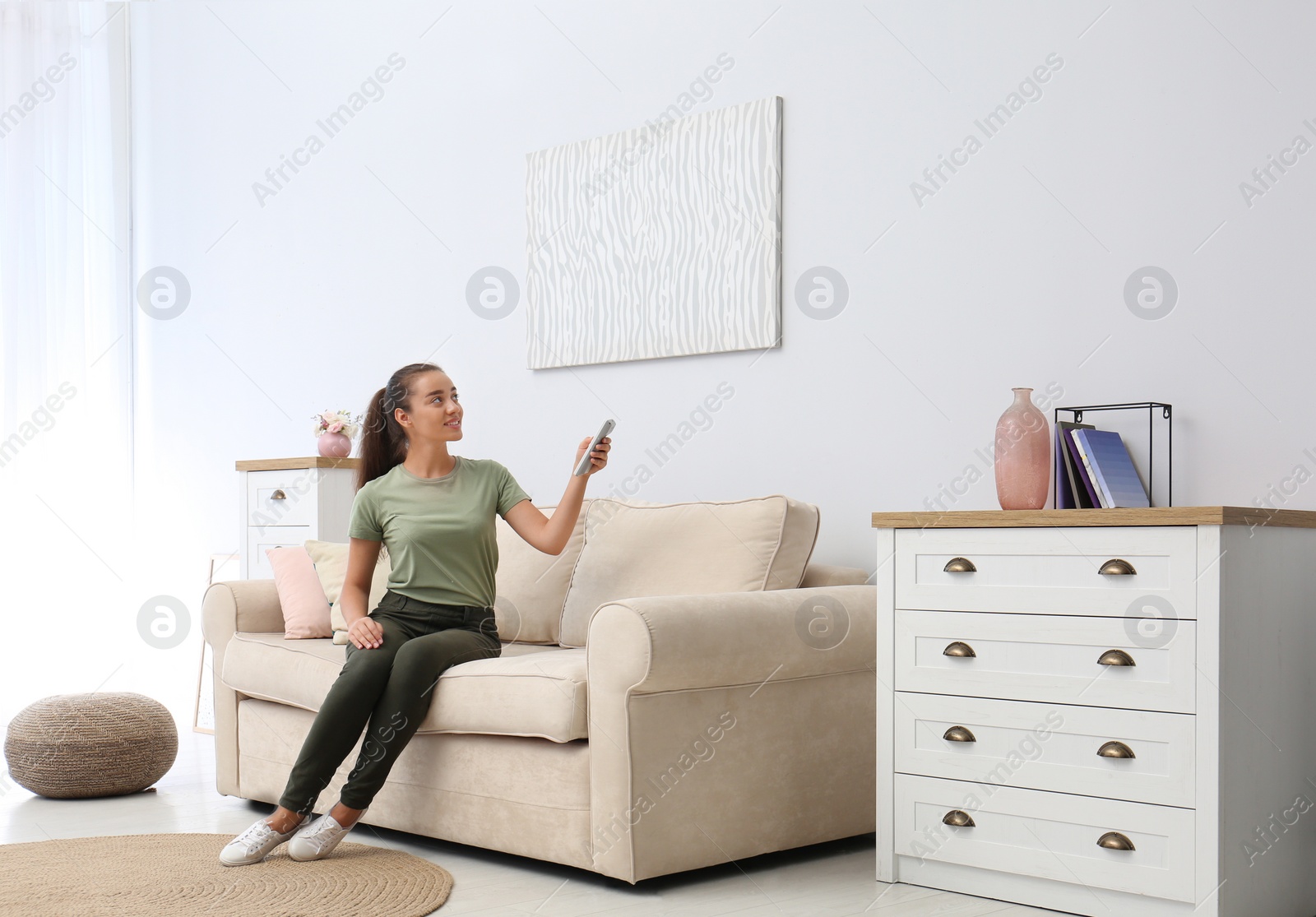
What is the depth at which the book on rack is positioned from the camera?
276cm

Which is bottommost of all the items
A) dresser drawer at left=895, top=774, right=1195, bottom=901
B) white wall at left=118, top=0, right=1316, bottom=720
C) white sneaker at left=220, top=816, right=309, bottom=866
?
white sneaker at left=220, top=816, right=309, bottom=866

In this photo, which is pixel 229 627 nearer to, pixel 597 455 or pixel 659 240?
pixel 597 455

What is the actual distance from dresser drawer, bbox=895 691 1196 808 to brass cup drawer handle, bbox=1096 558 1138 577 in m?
0.24

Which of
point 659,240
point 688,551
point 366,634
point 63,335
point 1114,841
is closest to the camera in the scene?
point 1114,841

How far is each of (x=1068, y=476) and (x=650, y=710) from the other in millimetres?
999

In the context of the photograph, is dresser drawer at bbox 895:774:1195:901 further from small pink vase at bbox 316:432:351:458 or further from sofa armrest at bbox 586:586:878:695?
small pink vase at bbox 316:432:351:458

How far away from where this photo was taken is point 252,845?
9.04ft

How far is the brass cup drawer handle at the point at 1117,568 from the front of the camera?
2.37m

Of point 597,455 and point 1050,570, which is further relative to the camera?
point 597,455

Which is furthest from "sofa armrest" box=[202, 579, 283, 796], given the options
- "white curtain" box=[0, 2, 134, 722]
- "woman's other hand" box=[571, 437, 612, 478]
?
"white curtain" box=[0, 2, 134, 722]

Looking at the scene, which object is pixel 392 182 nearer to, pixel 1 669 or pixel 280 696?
pixel 280 696

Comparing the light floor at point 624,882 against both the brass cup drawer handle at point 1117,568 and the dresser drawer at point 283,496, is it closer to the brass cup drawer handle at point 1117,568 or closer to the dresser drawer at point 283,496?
the brass cup drawer handle at point 1117,568

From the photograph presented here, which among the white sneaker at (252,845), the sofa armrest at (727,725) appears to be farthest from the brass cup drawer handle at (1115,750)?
the white sneaker at (252,845)

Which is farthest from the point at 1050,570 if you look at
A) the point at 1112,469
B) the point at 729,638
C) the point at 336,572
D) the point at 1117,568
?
the point at 336,572
